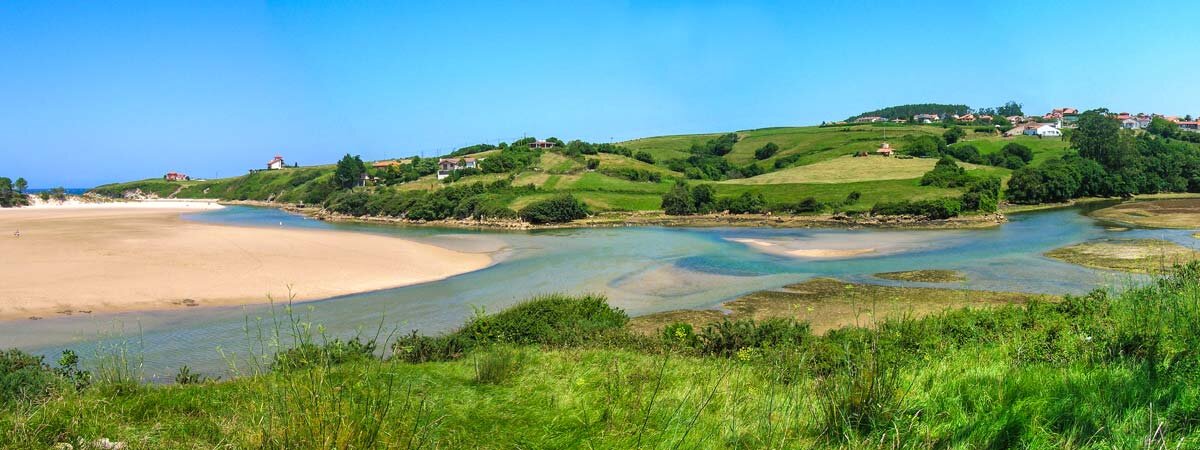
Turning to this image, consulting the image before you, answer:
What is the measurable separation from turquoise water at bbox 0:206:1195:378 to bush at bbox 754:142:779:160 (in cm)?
7532

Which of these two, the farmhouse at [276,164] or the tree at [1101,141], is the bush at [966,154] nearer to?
the tree at [1101,141]

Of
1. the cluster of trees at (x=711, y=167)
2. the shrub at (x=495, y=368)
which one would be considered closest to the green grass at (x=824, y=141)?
the cluster of trees at (x=711, y=167)

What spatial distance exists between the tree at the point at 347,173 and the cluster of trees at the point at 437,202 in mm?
18614

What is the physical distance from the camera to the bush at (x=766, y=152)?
134825 millimetres

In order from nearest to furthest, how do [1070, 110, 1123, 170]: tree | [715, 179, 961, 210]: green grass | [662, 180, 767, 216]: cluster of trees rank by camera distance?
[715, 179, 961, 210]: green grass → [662, 180, 767, 216]: cluster of trees → [1070, 110, 1123, 170]: tree

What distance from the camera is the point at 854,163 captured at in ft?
303

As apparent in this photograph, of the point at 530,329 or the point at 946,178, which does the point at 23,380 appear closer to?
the point at 530,329

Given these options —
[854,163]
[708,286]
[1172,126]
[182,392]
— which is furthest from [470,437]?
[1172,126]

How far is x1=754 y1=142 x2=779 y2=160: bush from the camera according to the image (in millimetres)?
134825

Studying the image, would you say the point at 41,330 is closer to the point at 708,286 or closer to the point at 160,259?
the point at 160,259

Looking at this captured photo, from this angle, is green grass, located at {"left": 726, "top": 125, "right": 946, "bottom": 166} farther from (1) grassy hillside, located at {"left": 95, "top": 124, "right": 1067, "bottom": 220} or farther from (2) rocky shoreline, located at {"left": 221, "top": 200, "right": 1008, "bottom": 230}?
(2) rocky shoreline, located at {"left": 221, "top": 200, "right": 1008, "bottom": 230}

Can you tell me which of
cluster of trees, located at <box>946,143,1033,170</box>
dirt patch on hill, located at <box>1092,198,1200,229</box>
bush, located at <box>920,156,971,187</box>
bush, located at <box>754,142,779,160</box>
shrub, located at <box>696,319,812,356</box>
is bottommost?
dirt patch on hill, located at <box>1092,198,1200,229</box>

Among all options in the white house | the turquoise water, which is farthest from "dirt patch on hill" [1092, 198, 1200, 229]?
the white house

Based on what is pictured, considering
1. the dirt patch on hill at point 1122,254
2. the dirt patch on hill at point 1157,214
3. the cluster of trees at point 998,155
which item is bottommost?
the dirt patch on hill at point 1122,254
